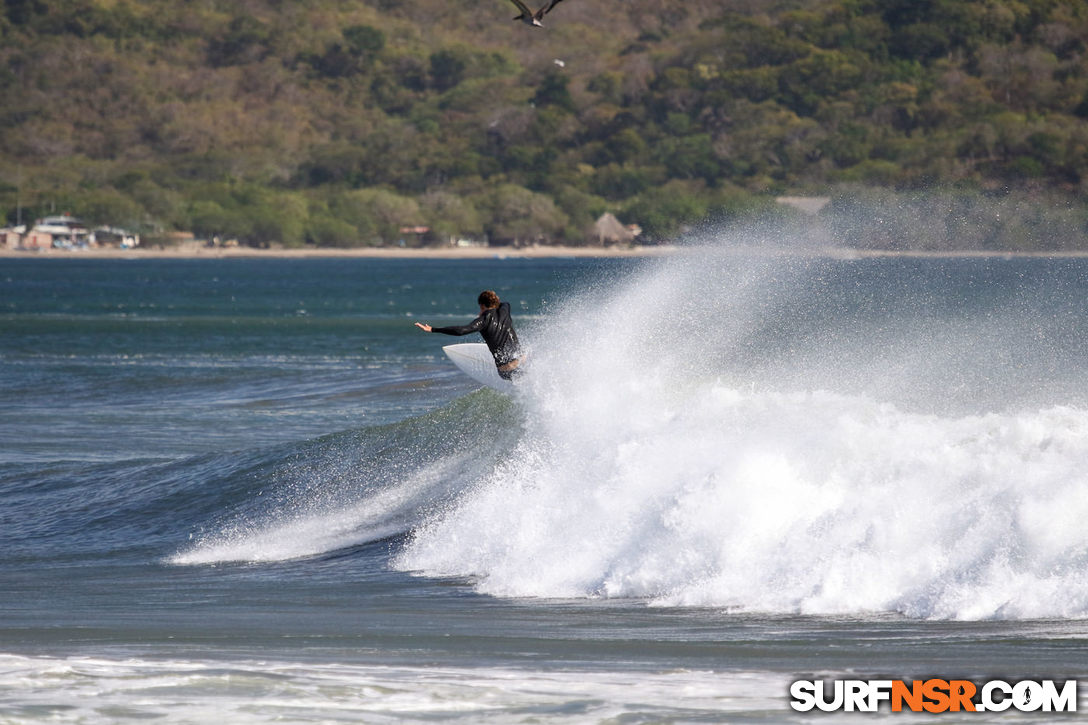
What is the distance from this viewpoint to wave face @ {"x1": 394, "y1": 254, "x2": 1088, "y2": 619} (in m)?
10.0

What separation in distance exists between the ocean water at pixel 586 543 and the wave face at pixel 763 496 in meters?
0.03

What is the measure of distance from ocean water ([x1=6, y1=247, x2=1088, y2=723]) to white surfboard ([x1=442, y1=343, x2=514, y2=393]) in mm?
498

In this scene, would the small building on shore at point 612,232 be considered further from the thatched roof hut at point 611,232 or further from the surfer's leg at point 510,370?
the surfer's leg at point 510,370

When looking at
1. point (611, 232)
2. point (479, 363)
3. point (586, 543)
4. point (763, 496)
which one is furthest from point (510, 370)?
point (611, 232)

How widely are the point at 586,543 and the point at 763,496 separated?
151cm

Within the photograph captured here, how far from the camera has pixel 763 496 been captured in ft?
36.8

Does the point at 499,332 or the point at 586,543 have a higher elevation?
the point at 499,332

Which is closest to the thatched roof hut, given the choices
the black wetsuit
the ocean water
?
the ocean water

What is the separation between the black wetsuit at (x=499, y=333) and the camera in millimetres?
14203

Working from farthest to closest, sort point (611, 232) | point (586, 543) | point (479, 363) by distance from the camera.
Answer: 1. point (611, 232)
2. point (479, 363)
3. point (586, 543)

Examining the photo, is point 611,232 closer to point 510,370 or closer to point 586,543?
point 510,370

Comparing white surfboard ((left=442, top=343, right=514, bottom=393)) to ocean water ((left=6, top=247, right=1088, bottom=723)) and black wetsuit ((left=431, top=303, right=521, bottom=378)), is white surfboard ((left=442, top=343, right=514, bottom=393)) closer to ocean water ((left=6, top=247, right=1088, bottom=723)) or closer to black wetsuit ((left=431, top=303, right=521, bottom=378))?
ocean water ((left=6, top=247, right=1088, bottom=723))

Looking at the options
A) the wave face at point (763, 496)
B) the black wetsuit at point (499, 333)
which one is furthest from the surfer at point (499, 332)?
the wave face at point (763, 496)

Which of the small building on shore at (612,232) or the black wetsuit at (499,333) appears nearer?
the black wetsuit at (499,333)
